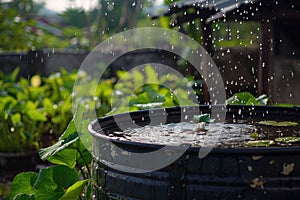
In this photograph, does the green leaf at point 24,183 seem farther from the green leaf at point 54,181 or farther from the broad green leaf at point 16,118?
the broad green leaf at point 16,118

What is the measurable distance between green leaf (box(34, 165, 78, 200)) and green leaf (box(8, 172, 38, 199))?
5.5 inches

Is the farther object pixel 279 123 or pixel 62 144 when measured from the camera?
pixel 279 123

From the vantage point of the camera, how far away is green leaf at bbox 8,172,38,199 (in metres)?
2.30

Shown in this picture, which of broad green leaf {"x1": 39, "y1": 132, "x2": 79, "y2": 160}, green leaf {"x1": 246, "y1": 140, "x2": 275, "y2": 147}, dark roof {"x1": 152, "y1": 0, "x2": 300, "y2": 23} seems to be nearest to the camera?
green leaf {"x1": 246, "y1": 140, "x2": 275, "y2": 147}

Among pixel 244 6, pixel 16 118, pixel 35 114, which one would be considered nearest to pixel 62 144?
pixel 244 6

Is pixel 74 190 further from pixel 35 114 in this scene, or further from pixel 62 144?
pixel 35 114

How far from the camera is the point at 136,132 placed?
2.20 metres

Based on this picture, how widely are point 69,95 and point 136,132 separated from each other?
10.2 ft

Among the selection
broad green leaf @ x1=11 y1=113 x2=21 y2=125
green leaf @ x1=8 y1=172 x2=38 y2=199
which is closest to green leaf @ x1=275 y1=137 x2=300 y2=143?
green leaf @ x1=8 y1=172 x2=38 y2=199

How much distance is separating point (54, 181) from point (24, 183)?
236 millimetres

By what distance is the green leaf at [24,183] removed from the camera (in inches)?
90.6

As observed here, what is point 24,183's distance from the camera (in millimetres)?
2322

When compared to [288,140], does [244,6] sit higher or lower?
higher

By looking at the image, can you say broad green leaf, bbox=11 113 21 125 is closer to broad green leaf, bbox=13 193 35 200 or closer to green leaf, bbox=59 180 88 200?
broad green leaf, bbox=13 193 35 200
